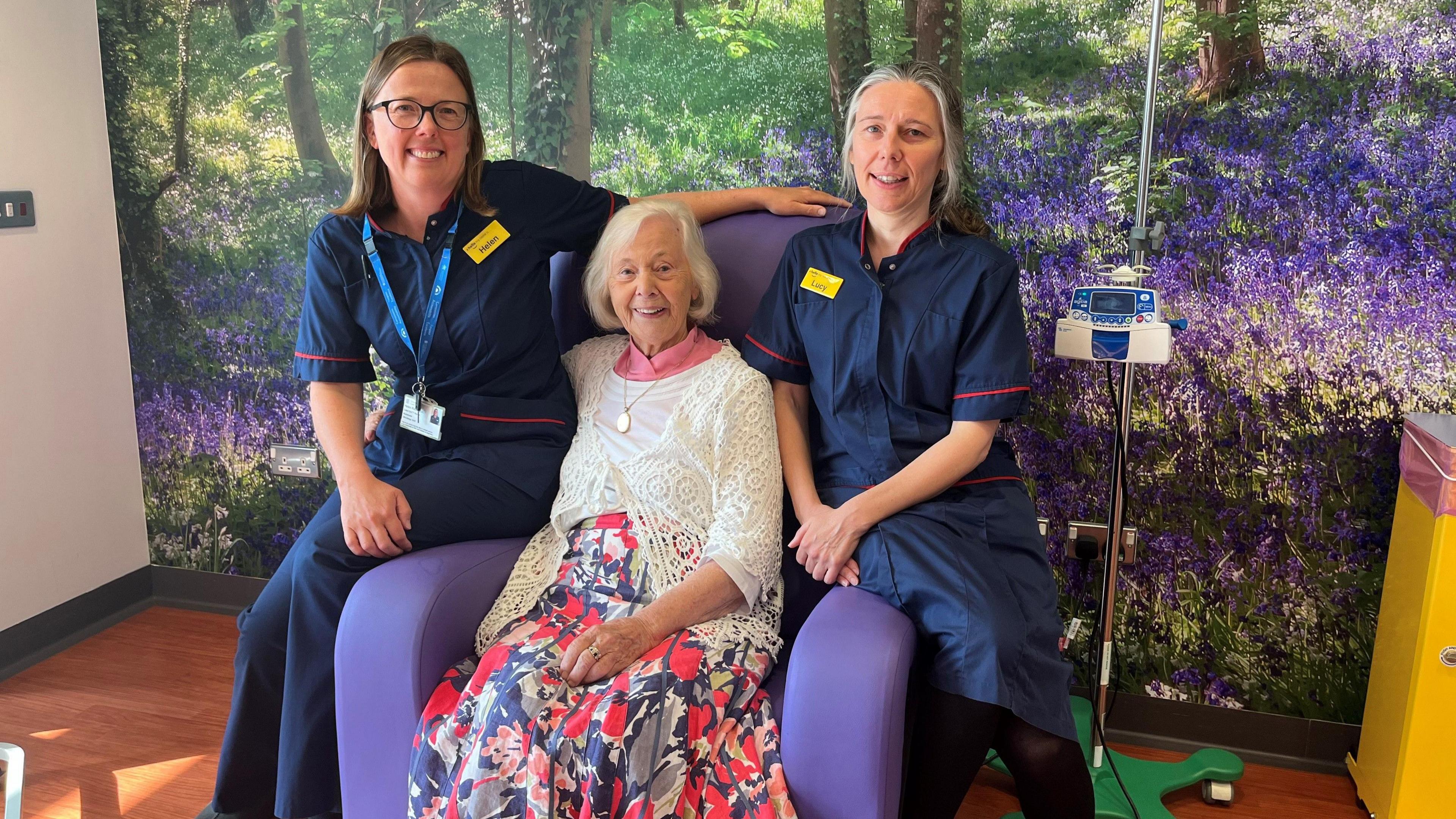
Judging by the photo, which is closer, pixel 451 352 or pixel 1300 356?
pixel 451 352

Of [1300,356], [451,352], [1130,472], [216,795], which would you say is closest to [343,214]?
[451,352]

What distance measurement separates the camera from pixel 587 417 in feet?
6.80

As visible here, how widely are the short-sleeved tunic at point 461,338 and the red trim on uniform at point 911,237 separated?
673 mm

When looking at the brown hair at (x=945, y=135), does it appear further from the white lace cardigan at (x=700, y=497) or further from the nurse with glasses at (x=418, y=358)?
the white lace cardigan at (x=700, y=497)

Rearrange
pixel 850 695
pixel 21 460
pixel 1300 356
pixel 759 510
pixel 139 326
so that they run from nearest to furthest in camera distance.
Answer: pixel 850 695
pixel 759 510
pixel 1300 356
pixel 21 460
pixel 139 326

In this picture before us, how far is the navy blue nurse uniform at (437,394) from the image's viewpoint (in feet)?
6.42

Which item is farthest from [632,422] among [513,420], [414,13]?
[414,13]

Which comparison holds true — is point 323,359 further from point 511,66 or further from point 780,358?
point 511,66

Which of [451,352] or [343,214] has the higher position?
[343,214]

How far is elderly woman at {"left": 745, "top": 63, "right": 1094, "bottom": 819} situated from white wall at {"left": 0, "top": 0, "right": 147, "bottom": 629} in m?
2.05

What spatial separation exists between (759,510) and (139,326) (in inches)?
88.1

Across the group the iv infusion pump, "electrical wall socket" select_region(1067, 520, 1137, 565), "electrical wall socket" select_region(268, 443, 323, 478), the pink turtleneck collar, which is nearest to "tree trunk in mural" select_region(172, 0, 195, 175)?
"electrical wall socket" select_region(268, 443, 323, 478)

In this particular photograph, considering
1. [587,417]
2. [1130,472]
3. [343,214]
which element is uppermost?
[343,214]

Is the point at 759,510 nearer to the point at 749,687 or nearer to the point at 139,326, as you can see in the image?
the point at 749,687
